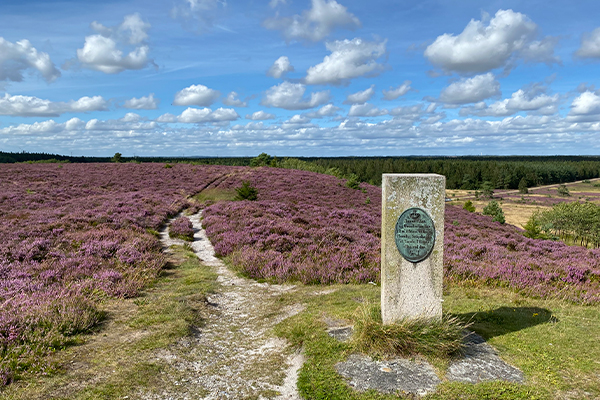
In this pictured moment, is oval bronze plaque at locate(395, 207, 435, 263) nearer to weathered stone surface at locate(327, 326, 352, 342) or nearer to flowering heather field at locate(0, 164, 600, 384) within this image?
weathered stone surface at locate(327, 326, 352, 342)

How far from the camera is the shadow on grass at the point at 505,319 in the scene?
6.92 m

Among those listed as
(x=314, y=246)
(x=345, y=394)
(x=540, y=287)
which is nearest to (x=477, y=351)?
(x=345, y=394)

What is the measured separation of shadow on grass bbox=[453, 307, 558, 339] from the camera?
22.7ft

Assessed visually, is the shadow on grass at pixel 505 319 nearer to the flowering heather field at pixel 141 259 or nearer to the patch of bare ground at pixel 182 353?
the flowering heather field at pixel 141 259

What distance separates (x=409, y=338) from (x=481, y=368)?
1.14 m

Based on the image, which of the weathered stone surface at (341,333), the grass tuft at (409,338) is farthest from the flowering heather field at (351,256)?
the grass tuft at (409,338)

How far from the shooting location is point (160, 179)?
140ft

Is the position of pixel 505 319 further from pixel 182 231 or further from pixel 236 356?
pixel 182 231

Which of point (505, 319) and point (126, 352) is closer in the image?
point (126, 352)

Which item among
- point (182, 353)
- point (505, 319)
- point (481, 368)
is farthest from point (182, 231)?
point (481, 368)

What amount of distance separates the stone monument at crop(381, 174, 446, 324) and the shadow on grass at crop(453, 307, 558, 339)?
1.29 m

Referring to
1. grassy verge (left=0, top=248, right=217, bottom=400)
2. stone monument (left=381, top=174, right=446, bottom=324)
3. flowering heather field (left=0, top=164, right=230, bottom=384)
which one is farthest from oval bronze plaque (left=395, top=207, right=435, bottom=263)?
flowering heather field (left=0, top=164, right=230, bottom=384)

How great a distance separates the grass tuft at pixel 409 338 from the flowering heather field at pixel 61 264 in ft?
17.1

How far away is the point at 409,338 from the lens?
19.6ft
